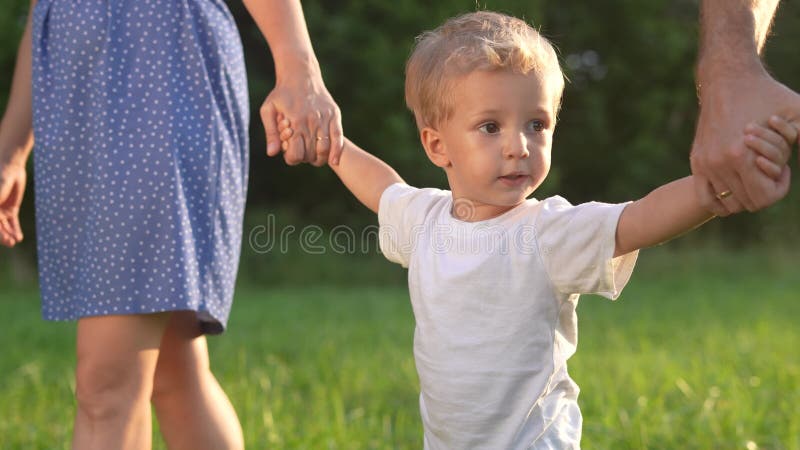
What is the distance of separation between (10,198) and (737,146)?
1982 mm

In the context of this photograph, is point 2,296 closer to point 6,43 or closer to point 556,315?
point 6,43

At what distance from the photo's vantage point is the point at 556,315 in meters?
2.08

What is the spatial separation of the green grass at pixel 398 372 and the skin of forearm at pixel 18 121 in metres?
1.09

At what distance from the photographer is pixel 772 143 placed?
167cm

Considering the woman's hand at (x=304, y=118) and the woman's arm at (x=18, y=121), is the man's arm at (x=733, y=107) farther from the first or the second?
the woman's arm at (x=18, y=121)

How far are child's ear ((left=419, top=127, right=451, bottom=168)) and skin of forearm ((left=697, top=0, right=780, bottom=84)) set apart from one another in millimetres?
575

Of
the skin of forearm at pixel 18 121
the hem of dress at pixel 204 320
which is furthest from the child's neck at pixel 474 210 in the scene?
the skin of forearm at pixel 18 121

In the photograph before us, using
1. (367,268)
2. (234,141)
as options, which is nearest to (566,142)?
(367,268)

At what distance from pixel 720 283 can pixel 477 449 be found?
9.22 m

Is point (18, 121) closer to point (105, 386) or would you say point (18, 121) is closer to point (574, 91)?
point (105, 386)

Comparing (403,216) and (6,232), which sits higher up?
(403,216)

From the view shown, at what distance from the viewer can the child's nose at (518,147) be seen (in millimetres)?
2064

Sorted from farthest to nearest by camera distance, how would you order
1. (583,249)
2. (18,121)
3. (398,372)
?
(398,372) → (18,121) → (583,249)

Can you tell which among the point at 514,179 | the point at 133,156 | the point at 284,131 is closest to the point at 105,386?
the point at 133,156
